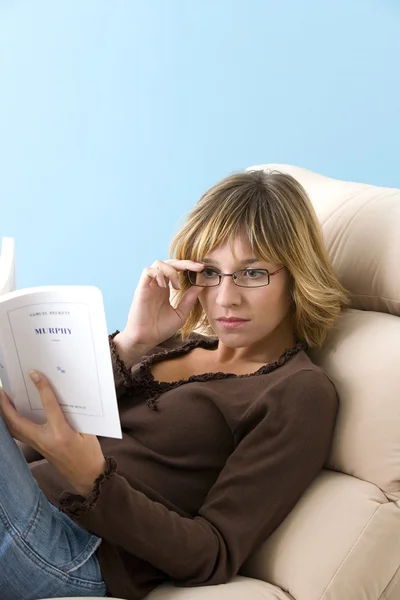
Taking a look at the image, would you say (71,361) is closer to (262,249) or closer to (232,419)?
(232,419)

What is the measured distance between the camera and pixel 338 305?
1775mm

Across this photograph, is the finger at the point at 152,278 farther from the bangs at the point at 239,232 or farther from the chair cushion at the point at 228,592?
the chair cushion at the point at 228,592

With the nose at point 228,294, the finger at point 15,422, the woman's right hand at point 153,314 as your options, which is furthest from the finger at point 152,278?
the finger at point 15,422

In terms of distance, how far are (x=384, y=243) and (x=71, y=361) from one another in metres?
0.77

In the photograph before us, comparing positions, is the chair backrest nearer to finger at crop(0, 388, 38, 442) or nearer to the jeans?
the jeans

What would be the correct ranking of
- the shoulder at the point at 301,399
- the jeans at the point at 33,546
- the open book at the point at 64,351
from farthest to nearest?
1. the shoulder at the point at 301,399
2. the jeans at the point at 33,546
3. the open book at the point at 64,351

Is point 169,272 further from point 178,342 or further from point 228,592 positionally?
point 228,592

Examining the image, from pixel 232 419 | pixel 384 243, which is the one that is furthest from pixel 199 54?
pixel 232 419

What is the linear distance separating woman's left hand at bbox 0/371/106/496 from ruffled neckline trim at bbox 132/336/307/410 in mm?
344

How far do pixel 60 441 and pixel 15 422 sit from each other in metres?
0.09

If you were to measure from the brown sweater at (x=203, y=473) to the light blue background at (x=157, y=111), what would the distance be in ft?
4.23

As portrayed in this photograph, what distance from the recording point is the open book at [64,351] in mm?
1242

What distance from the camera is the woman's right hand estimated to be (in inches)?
71.3

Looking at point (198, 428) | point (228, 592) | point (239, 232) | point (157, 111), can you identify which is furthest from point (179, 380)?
point (157, 111)
